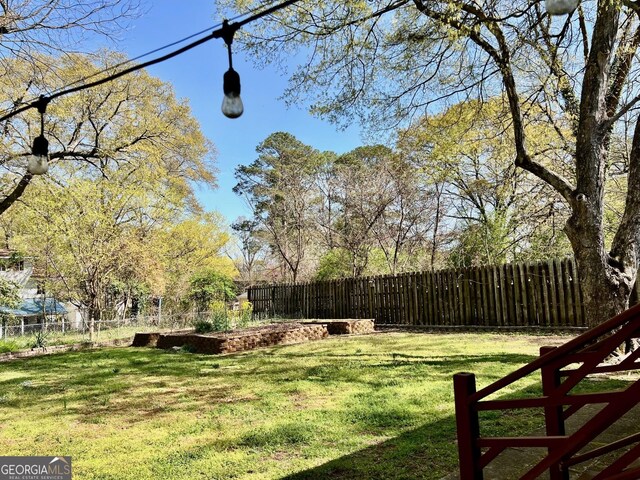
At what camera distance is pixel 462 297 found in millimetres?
9922

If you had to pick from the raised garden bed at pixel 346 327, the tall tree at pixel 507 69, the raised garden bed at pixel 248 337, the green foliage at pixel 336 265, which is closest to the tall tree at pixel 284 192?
the green foliage at pixel 336 265

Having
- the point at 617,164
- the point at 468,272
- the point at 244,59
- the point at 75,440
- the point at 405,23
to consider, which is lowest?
the point at 75,440

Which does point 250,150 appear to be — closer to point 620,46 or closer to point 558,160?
point 558,160

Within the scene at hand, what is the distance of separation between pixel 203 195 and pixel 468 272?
14.2m

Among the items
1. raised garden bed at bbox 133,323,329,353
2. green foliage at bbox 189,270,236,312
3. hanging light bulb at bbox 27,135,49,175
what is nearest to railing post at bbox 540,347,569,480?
hanging light bulb at bbox 27,135,49,175

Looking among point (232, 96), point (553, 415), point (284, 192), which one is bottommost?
point (553, 415)

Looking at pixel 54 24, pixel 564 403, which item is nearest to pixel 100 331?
pixel 54 24

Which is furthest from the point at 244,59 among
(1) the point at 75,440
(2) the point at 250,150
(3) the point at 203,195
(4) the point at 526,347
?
(2) the point at 250,150

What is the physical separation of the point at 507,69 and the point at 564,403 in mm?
5246

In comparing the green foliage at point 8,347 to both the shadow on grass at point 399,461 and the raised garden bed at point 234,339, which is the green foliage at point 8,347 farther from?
the shadow on grass at point 399,461

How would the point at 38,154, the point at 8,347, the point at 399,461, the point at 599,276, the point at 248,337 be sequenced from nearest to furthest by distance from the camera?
the point at 399,461 → the point at 38,154 → the point at 599,276 → the point at 248,337 → the point at 8,347

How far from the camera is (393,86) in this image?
629cm

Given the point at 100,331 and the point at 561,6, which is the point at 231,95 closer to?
the point at 561,6

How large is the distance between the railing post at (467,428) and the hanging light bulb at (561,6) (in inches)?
71.6
